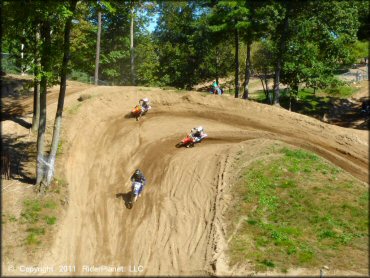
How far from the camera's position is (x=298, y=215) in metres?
17.4

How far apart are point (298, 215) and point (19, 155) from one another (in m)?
15.6

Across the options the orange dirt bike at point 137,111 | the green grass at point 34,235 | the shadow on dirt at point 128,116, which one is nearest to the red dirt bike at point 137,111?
the orange dirt bike at point 137,111

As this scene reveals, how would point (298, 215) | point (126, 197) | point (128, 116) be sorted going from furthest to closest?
point (128, 116) → point (126, 197) → point (298, 215)

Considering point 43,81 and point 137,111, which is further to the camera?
point 137,111

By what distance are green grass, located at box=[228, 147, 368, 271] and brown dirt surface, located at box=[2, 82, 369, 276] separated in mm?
789

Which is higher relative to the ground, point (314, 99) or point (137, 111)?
point (314, 99)

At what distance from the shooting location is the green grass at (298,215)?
49.6 feet

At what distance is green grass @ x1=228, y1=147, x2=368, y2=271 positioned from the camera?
1512 cm

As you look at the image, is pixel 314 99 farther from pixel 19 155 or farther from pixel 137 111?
pixel 19 155

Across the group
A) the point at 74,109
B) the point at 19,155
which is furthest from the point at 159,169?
the point at 74,109

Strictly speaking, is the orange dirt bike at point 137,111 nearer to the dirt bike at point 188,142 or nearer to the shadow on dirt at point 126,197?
the dirt bike at point 188,142

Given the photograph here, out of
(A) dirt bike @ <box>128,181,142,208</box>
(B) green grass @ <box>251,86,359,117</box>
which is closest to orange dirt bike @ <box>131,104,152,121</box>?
(A) dirt bike @ <box>128,181,142,208</box>

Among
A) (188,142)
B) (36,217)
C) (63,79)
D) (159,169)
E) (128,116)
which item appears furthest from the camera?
(128,116)

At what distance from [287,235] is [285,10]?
19.9 meters
